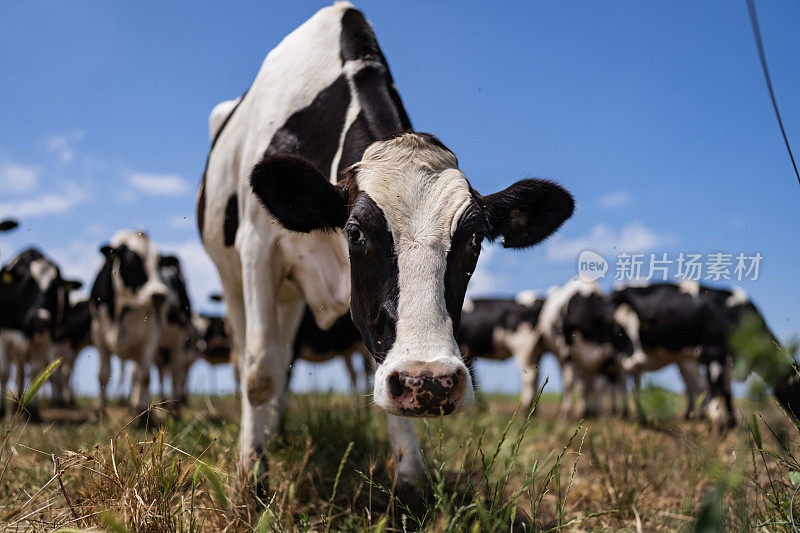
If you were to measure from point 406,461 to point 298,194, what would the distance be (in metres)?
1.48

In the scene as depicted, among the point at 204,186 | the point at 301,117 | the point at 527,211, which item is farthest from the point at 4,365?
the point at 527,211

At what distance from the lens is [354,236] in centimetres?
270

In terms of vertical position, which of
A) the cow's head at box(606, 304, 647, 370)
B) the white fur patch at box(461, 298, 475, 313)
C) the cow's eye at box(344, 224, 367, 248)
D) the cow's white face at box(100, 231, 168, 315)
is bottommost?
the cow's head at box(606, 304, 647, 370)

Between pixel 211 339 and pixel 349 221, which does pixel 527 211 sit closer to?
pixel 349 221

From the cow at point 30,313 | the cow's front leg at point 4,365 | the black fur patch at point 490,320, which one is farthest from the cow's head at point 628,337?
the cow's front leg at point 4,365

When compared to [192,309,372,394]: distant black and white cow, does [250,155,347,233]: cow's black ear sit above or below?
above

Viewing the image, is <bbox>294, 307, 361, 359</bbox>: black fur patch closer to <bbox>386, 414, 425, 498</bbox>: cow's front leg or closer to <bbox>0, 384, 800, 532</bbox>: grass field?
<bbox>0, 384, 800, 532</bbox>: grass field

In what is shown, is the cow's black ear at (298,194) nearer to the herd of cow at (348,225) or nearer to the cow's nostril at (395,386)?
the herd of cow at (348,225)

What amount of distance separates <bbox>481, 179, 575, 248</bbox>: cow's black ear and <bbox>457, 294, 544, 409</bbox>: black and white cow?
1022 centimetres

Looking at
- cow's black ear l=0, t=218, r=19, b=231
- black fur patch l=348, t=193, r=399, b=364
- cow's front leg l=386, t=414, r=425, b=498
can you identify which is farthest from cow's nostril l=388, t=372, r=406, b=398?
cow's black ear l=0, t=218, r=19, b=231

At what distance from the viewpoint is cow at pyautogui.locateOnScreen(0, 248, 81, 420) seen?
920 centimetres

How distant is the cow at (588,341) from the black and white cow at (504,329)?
3.79 feet

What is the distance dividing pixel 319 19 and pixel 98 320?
633cm

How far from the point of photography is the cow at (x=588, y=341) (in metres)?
11.4
